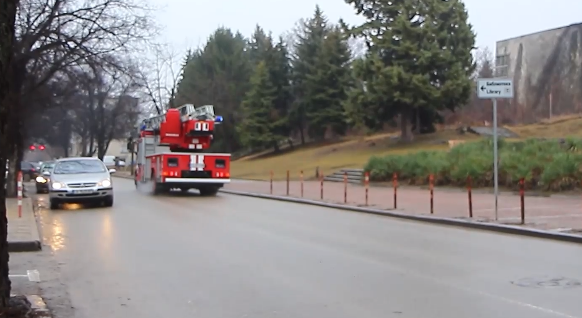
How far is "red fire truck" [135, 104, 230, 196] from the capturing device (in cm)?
2898

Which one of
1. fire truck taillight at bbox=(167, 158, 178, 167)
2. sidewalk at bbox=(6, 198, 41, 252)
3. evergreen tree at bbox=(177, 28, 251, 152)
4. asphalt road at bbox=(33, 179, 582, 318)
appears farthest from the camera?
evergreen tree at bbox=(177, 28, 251, 152)

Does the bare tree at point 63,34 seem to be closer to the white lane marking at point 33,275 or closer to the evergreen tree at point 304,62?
the white lane marking at point 33,275

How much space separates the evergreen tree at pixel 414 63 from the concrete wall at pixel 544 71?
9.85 m

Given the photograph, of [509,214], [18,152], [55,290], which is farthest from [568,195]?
[18,152]

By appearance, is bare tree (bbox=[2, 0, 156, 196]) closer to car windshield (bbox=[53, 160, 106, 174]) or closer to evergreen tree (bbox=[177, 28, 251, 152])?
car windshield (bbox=[53, 160, 106, 174])

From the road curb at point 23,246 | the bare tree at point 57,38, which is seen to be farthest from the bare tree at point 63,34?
the road curb at point 23,246

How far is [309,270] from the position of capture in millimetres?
10445

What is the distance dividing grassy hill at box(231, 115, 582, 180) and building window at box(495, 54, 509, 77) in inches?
407

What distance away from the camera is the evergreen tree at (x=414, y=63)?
47812mm

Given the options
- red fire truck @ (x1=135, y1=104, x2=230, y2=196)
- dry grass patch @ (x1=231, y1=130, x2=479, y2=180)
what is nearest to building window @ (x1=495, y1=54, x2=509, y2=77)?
dry grass patch @ (x1=231, y1=130, x2=479, y2=180)

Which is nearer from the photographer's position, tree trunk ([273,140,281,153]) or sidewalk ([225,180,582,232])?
sidewalk ([225,180,582,232])

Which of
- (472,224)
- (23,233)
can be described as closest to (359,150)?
(472,224)

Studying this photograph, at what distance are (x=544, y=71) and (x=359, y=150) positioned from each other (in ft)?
55.6

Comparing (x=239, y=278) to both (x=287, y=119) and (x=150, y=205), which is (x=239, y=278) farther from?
(x=287, y=119)
